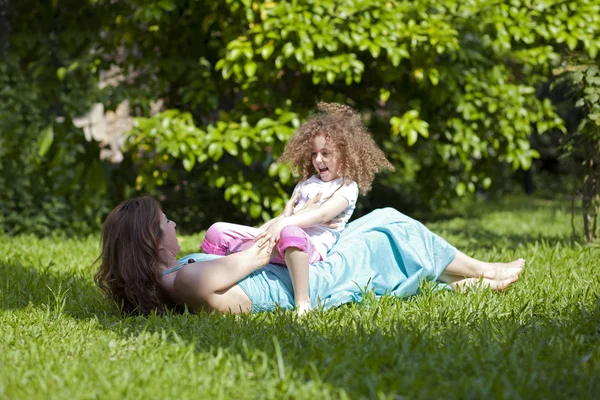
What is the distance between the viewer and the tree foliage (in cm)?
625

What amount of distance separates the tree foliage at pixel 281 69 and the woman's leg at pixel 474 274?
101 inches

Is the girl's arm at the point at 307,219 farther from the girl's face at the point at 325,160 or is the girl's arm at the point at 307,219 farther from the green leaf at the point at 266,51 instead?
the green leaf at the point at 266,51

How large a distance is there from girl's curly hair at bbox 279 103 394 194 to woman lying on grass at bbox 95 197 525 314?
11.0 inches

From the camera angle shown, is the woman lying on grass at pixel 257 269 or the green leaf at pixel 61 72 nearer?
the woman lying on grass at pixel 257 269

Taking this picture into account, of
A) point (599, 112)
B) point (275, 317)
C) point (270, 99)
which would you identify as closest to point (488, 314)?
Answer: point (275, 317)

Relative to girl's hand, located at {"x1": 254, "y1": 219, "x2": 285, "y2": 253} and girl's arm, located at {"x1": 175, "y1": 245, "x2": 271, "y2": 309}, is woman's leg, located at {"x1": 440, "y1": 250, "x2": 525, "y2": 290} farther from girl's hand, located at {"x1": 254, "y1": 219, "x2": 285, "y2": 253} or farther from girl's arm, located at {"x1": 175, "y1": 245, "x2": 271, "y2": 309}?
girl's arm, located at {"x1": 175, "y1": 245, "x2": 271, "y2": 309}

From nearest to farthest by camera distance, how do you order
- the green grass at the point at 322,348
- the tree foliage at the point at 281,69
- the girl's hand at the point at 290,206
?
the green grass at the point at 322,348 < the girl's hand at the point at 290,206 < the tree foliage at the point at 281,69

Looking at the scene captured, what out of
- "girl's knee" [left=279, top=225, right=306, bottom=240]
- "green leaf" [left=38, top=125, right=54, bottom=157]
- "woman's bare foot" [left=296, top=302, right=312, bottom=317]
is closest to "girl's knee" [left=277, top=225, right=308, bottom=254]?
"girl's knee" [left=279, top=225, right=306, bottom=240]

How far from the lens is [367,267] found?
379 centimetres

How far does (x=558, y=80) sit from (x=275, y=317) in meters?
2.91

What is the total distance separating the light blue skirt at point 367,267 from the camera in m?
3.57

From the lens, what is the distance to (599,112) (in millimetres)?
Result: 4934

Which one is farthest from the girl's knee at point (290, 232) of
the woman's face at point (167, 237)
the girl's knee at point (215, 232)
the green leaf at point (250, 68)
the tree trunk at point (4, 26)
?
the tree trunk at point (4, 26)

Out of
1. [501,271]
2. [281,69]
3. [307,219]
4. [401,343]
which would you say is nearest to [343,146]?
[307,219]
